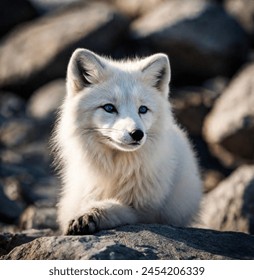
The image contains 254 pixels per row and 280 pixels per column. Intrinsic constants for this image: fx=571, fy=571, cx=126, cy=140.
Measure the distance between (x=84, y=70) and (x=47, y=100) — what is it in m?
7.58

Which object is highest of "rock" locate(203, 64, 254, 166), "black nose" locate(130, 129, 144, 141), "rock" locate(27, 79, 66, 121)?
"black nose" locate(130, 129, 144, 141)

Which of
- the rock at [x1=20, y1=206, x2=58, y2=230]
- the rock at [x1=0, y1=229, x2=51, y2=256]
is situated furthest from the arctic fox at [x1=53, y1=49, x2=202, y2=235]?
the rock at [x1=20, y1=206, x2=58, y2=230]

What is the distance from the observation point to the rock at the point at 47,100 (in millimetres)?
12163

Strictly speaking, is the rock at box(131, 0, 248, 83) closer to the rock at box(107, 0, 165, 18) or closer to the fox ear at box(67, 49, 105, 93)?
the rock at box(107, 0, 165, 18)

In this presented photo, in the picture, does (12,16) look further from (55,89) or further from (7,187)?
(7,187)

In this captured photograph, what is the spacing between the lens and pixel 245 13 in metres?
13.6

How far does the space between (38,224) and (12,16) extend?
9.94 meters

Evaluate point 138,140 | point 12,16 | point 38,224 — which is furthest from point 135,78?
point 12,16

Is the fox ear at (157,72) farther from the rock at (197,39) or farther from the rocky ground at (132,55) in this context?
the rock at (197,39)

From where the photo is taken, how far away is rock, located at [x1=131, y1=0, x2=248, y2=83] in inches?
499

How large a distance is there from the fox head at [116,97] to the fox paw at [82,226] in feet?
2.15

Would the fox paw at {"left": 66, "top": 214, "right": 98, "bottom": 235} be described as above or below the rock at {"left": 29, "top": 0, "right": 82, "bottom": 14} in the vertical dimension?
below

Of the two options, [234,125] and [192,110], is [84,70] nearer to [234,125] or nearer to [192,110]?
[234,125]

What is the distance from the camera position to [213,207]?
686 cm
